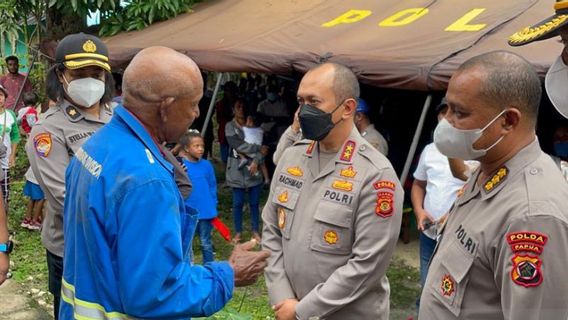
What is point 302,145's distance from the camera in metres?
3.03

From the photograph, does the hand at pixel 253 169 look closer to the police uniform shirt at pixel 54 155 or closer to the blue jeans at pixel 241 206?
the blue jeans at pixel 241 206

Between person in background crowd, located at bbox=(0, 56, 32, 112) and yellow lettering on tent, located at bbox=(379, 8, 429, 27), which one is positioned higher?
yellow lettering on tent, located at bbox=(379, 8, 429, 27)

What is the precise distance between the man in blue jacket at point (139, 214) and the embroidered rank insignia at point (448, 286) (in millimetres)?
717

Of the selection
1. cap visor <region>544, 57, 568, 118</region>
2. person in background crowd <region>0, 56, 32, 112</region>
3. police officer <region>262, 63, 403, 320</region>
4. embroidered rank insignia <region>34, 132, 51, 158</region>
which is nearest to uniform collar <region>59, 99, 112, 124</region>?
embroidered rank insignia <region>34, 132, 51, 158</region>

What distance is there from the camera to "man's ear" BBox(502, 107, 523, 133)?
6.20 feet

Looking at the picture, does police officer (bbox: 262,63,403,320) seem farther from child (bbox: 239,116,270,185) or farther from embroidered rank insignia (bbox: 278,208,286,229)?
child (bbox: 239,116,270,185)

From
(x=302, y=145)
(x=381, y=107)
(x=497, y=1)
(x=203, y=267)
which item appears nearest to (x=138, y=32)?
(x=381, y=107)

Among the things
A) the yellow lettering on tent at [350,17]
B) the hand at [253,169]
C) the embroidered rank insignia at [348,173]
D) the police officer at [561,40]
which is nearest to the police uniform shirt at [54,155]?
the embroidered rank insignia at [348,173]

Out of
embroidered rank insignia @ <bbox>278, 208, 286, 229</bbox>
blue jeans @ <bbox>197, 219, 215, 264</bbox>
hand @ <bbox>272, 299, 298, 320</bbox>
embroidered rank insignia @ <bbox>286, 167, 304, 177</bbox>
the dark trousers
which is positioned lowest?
blue jeans @ <bbox>197, 219, 215, 264</bbox>

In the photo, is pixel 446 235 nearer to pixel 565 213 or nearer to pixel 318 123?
pixel 565 213

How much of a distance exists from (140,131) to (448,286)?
1.13 metres

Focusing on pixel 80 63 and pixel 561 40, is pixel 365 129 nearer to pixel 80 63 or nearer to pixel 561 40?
pixel 80 63

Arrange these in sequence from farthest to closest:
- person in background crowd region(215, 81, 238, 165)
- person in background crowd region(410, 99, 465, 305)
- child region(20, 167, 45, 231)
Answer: person in background crowd region(215, 81, 238, 165), child region(20, 167, 45, 231), person in background crowd region(410, 99, 465, 305)

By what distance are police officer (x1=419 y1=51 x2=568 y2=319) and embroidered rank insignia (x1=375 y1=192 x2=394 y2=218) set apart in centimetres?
47
